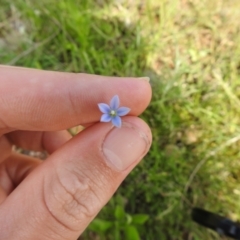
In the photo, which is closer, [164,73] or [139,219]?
[139,219]

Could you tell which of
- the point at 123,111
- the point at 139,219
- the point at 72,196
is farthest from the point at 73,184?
the point at 139,219

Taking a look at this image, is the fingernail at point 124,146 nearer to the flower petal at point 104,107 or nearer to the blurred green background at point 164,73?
the flower petal at point 104,107

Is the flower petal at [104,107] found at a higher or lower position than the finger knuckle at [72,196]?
higher

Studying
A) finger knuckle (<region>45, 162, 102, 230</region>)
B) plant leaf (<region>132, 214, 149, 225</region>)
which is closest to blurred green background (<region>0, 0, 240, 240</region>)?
plant leaf (<region>132, 214, 149, 225</region>)

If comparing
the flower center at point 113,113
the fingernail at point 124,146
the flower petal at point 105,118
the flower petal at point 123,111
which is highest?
the flower petal at point 105,118

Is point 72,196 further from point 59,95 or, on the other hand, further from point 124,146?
point 59,95

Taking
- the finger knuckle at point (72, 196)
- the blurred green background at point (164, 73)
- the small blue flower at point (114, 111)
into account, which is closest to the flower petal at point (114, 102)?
the small blue flower at point (114, 111)

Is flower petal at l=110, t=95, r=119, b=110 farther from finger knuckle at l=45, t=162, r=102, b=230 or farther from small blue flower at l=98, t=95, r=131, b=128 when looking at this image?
finger knuckle at l=45, t=162, r=102, b=230

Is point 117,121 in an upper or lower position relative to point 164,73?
upper
